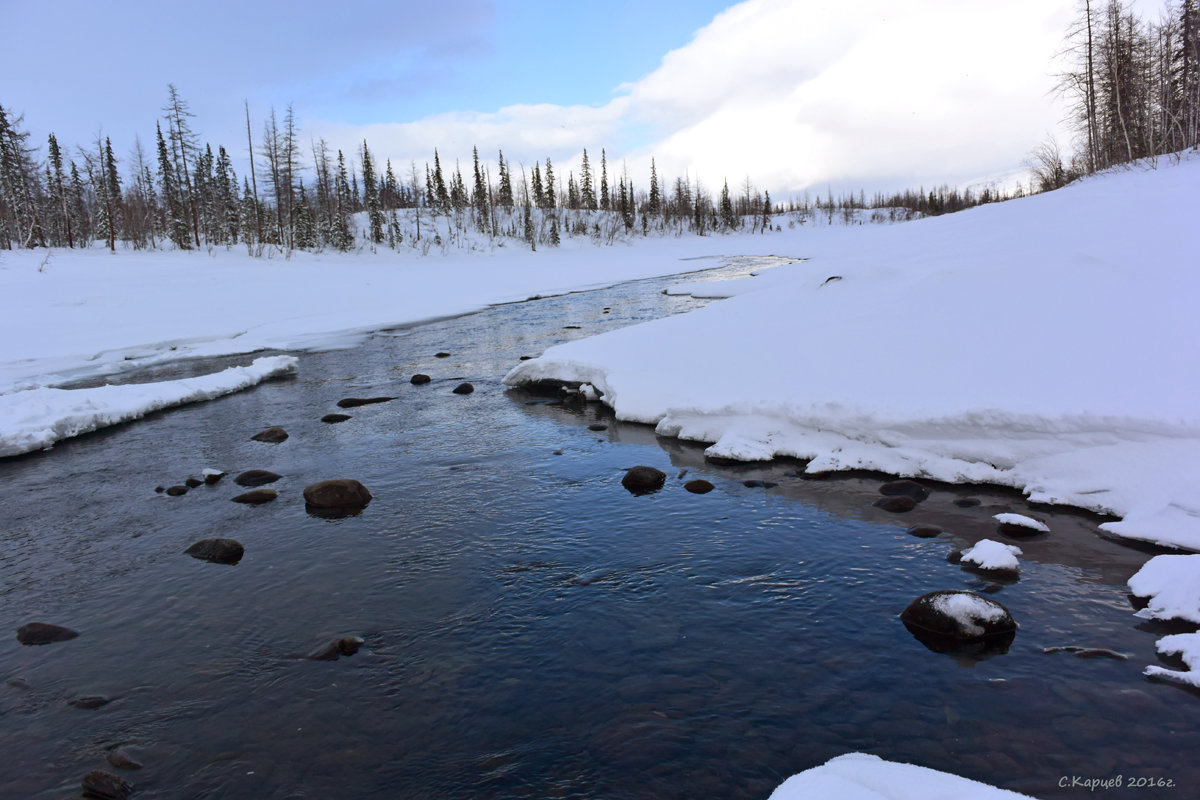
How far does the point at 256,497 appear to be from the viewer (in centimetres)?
843

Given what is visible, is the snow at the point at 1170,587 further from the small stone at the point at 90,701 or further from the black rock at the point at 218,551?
the black rock at the point at 218,551

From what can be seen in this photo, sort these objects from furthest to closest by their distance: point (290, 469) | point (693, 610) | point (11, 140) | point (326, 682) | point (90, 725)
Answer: point (11, 140) < point (290, 469) < point (693, 610) < point (326, 682) < point (90, 725)

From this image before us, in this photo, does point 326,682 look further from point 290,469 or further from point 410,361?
point 410,361

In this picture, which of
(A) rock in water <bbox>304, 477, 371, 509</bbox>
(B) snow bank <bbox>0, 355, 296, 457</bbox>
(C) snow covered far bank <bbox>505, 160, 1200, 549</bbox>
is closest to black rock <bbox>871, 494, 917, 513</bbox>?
(C) snow covered far bank <bbox>505, 160, 1200, 549</bbox>

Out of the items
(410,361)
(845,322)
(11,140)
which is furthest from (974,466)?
(11,140)

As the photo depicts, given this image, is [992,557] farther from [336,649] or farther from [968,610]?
[336,649]

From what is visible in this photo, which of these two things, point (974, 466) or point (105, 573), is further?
point (974, 466)

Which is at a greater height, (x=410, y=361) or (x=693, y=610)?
(x=410, y=361)

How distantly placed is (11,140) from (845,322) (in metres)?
57.4

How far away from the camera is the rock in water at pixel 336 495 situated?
8.10 metres

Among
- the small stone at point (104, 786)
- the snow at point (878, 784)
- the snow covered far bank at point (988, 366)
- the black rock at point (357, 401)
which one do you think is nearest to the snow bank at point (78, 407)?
the black rock at point (357, 401)

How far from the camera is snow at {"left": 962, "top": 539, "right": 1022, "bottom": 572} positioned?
5668 mm

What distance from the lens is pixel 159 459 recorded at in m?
10.5

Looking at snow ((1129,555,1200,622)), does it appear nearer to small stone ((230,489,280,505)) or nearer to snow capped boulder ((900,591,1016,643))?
snow capped boulder ((900,591,1016,643))
